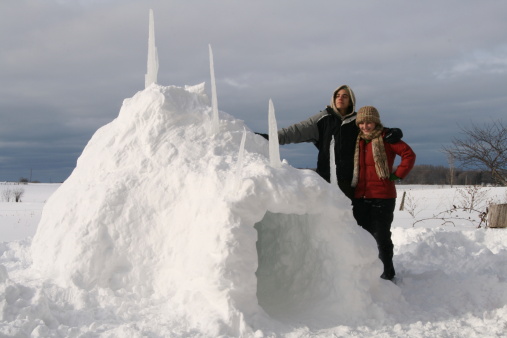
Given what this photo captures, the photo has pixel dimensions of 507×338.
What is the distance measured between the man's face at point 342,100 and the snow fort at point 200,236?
2.88 feet

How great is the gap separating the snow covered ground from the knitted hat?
93 cm

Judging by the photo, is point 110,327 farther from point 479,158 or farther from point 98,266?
point 479,158

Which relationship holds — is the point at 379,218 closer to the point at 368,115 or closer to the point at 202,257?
the point at 368,115

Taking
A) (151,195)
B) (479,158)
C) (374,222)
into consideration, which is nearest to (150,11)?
(151,195)

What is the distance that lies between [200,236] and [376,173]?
6.36 ft

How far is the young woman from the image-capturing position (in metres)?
4.73

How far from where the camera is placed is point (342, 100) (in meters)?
5.01

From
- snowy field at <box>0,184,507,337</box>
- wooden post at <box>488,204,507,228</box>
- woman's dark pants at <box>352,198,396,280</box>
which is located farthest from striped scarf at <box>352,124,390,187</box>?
wooden post at <box>488,204,507,228</box>

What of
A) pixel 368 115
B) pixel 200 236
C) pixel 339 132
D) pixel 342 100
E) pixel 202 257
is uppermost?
pixel 342 100

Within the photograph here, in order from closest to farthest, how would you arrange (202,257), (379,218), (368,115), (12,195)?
(202,257) → (368,115) → (379,218) → (12,195)

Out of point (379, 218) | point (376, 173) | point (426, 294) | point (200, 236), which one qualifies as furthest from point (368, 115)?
point (200, 236)

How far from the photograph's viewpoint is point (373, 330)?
3.75m

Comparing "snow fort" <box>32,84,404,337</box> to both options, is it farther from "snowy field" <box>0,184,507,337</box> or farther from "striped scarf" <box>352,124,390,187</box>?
"striped scarf" <box>352,124,390,187</box>

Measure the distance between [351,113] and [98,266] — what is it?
2791mm
